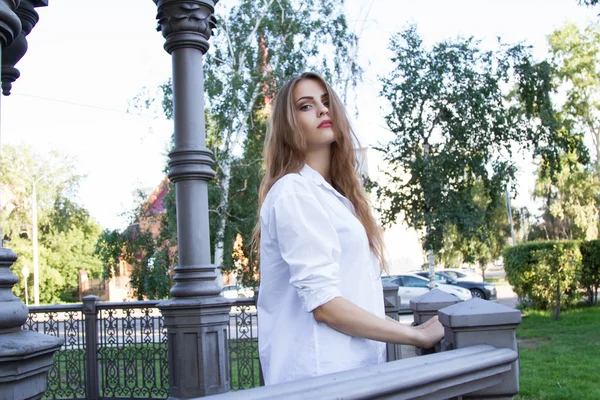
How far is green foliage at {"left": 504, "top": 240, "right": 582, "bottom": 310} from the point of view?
1673cm

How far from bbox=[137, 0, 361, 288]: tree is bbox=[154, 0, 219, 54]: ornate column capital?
428 inches

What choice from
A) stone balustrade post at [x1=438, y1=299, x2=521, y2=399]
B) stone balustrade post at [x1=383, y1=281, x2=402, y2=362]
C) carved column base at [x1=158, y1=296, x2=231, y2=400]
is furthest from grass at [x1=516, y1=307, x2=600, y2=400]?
stone balustrade post at [x1=438, y1=299, x2=521, y2=399]

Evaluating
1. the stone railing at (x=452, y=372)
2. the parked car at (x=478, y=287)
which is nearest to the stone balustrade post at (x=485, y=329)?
the stone railing at (x=452, y=372)

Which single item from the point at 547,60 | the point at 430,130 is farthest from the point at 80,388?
the point at 547,60

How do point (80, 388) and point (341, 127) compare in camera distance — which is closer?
point (341, 127)

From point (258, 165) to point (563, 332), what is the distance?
899 centimetres

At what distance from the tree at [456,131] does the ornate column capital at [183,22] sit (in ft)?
40.4

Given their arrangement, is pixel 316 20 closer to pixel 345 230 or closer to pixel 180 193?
pixel 180 193

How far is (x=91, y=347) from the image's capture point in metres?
7.51

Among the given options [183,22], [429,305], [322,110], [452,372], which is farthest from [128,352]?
[452,372]

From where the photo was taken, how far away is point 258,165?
56.1 feet

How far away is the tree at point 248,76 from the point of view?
1670cm

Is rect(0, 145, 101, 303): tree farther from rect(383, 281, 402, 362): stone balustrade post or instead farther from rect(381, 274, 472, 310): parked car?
rect(383, 281, 402, 362): stone balustrade post

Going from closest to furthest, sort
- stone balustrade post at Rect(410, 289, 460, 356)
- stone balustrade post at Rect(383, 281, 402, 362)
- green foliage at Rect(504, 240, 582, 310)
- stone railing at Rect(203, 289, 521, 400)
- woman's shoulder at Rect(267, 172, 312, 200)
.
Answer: stone railing at Rect(203, 289, 521, 400), woman's shoulder at Rect(267, 172, 312, 200), stone balustrade post at Rect(410, 289, 460, 356), stone balustrade post at Rect(383, 281, 402, 362), green foliage at Rect(504, 240, 582, 310)
